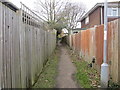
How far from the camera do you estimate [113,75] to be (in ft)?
17.6

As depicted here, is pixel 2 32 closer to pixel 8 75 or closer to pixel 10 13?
pixel 10 13

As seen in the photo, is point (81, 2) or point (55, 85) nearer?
point (55, 85)

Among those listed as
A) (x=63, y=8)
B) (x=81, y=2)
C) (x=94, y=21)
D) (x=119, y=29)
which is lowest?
(x=119, y=29)

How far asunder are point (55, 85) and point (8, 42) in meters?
3.06

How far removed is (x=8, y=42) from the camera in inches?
124

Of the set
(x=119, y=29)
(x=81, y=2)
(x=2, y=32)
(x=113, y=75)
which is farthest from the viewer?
(x=81, y=2)

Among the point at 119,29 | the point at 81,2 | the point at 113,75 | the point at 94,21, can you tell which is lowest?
the point at 113,75

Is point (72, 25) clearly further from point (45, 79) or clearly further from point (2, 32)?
point (2, 32)

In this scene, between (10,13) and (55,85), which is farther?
(55,85)

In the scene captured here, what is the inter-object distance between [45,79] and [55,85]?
718 mm

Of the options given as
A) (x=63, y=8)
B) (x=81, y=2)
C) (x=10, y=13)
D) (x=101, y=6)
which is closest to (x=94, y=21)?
(x=101, y=6)

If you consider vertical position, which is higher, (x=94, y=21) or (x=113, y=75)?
Answer: (x=94, y=21)

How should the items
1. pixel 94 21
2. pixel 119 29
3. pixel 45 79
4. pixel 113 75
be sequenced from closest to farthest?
1. pixel 119 29
2. pixel 113 75
3. pixel 45 79
4. pixel 94 21

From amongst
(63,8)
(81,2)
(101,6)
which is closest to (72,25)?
(81,2)
